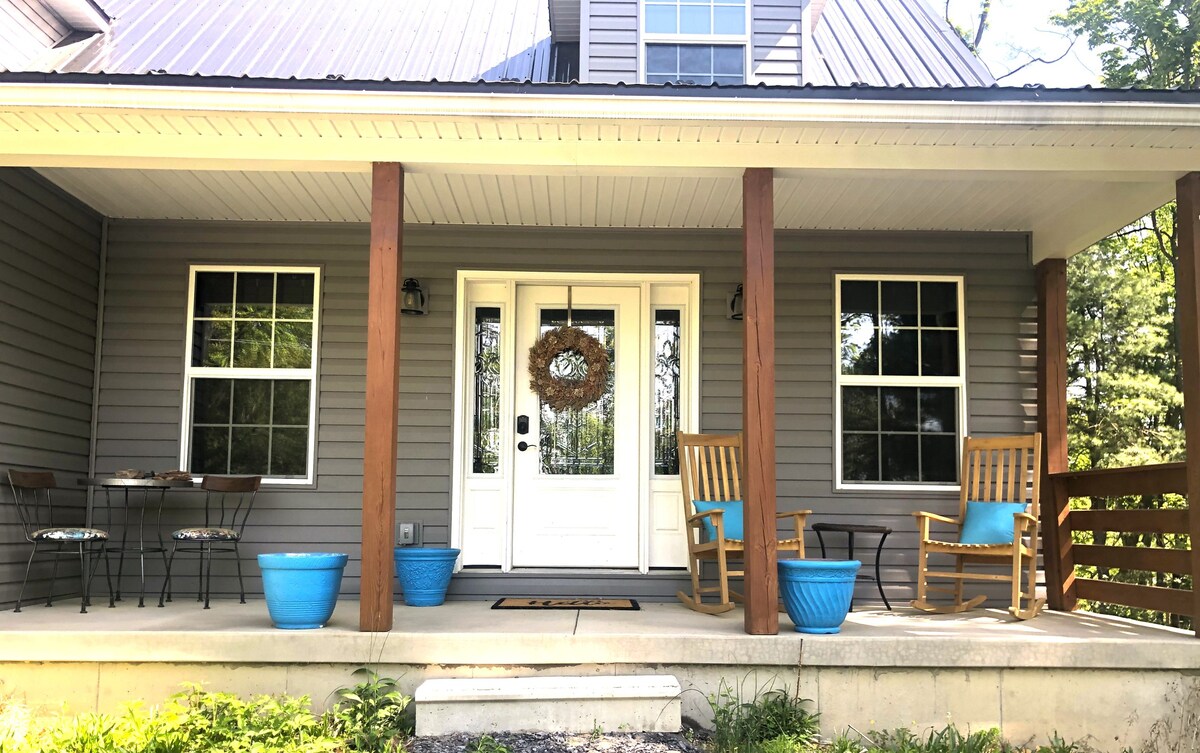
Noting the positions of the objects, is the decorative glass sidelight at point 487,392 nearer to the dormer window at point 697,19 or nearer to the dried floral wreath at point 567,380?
the dried floral wreath at point 567,380

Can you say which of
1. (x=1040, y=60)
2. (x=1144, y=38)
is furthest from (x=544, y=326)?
(x=1040, y=60)

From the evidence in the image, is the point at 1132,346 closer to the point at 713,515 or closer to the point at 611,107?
the point at 713,515

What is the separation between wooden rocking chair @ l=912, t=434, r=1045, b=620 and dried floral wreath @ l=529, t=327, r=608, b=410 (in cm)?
198

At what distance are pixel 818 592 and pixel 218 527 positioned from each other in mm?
3493

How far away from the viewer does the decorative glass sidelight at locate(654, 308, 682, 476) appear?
596cm

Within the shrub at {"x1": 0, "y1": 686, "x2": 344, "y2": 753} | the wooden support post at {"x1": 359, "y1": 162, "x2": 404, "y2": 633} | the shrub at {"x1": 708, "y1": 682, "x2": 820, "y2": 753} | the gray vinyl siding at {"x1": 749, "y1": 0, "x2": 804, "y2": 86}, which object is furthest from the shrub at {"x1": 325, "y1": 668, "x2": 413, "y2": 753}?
the gray vinyl siding at {"x1": 749, "y1": 0, "x2": 804, "y2": 86}

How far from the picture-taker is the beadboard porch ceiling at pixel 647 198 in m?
4.91

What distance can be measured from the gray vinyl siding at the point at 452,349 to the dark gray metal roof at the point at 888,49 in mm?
1029

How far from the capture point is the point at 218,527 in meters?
5.69

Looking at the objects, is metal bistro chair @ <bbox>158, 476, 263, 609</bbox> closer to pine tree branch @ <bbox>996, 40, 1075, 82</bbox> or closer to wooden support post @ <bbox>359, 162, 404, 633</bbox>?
wooden support post @ <bbox>359, 162, 404, 633</bbox>

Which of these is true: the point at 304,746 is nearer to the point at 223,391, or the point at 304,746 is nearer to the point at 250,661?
the point at 250,661

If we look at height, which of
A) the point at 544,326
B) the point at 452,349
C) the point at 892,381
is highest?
the point at 544,326

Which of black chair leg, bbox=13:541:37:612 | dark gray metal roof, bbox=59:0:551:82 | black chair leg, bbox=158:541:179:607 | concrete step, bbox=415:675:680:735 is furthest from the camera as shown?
dark gray metal roof, bbox=59:0:551:82

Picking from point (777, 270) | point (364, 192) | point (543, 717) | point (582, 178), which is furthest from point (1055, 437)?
point (364, 192)
